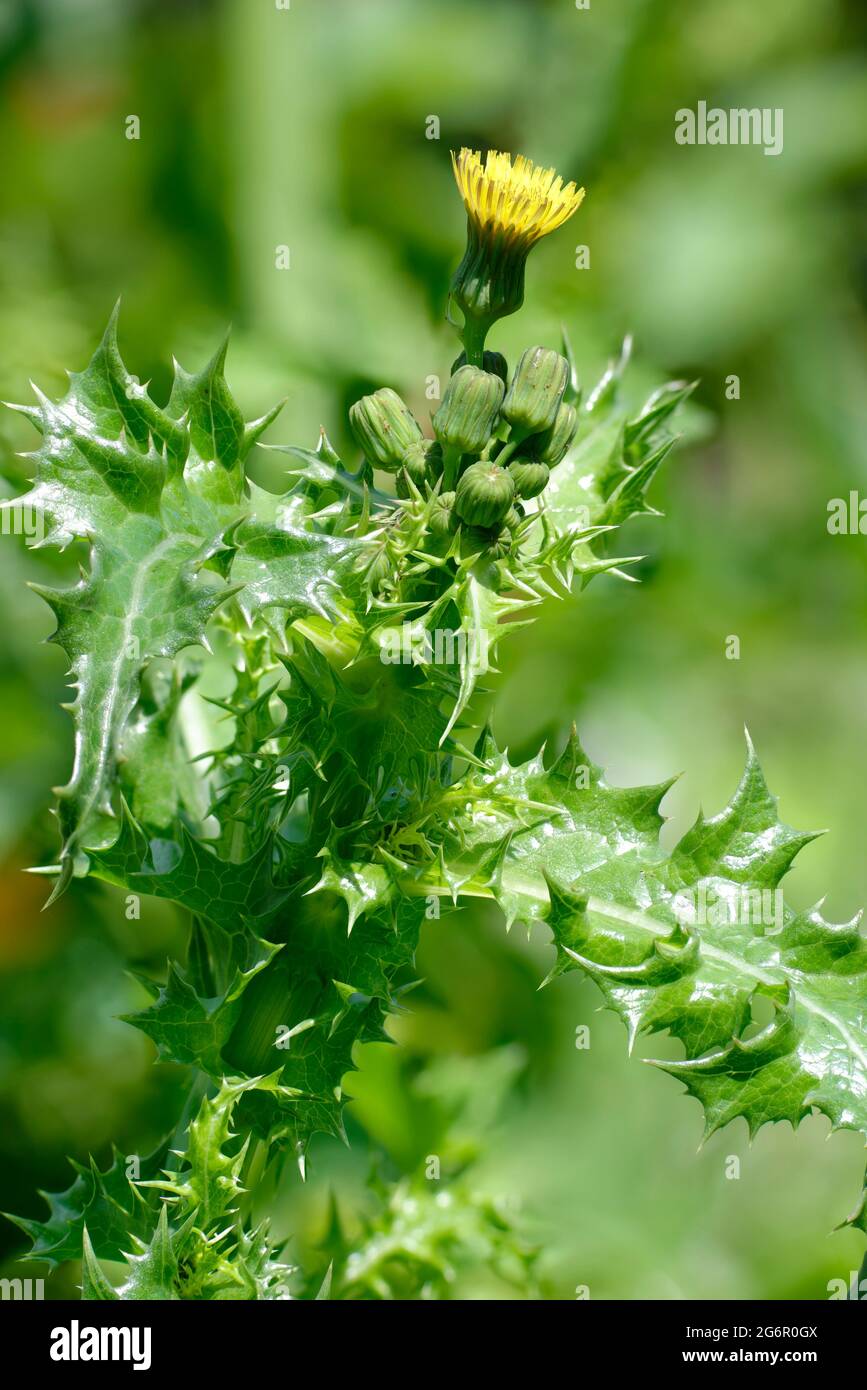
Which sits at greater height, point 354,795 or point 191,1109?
point 354,795

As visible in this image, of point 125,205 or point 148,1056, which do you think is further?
point 125,205

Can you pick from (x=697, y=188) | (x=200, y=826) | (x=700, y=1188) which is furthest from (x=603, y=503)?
(x=697, y=188)

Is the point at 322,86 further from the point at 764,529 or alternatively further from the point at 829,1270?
the point at 829,1270

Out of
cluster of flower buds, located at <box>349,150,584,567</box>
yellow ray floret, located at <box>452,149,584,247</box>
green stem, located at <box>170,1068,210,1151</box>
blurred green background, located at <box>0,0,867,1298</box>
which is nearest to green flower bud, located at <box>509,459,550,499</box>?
cluster of flower buds, located at <box>349,150,584,567</box>

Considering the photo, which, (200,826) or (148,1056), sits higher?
(200,826)

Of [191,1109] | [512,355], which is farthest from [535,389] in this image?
[512,355]

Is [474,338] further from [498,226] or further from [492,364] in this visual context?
[498,226]

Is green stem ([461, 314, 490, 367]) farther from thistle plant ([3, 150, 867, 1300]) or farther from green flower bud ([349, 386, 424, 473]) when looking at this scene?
green flower bud ([349, 386, 424, 473])
